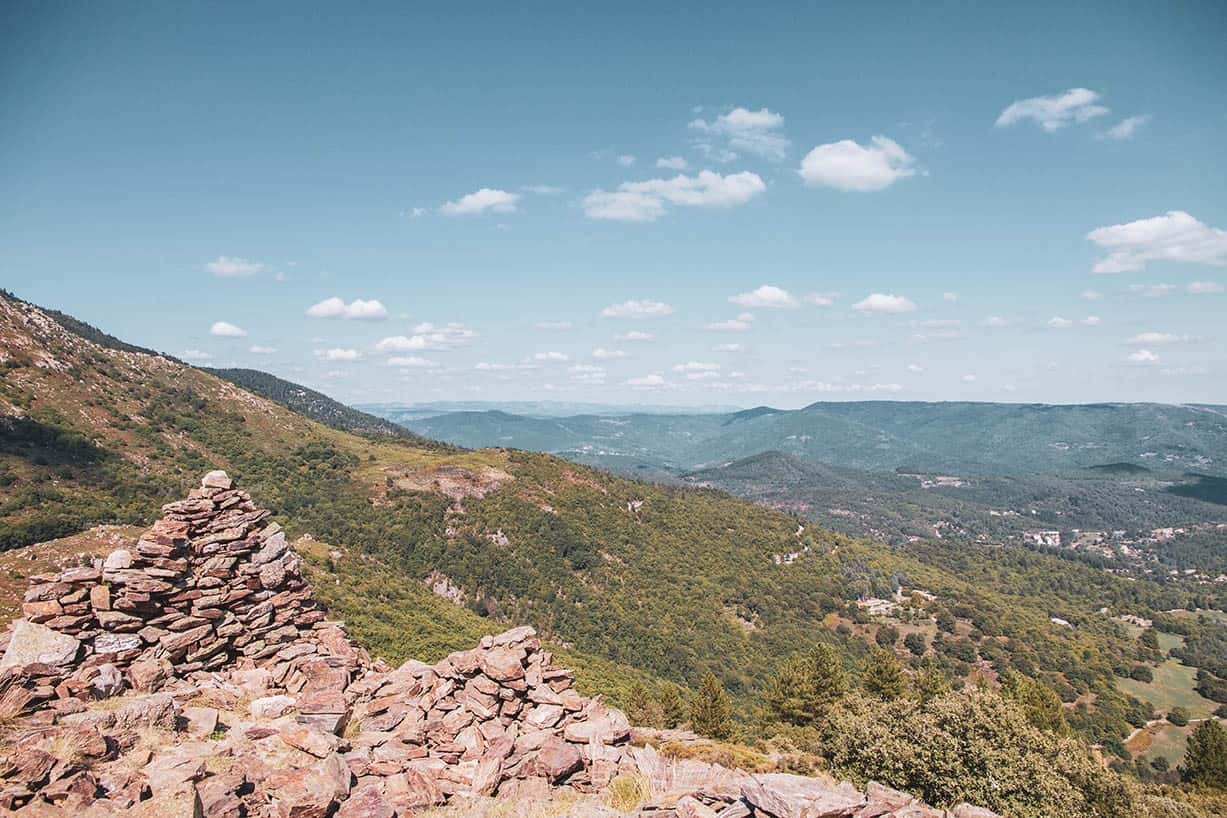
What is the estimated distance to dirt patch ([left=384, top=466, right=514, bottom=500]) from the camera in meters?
142

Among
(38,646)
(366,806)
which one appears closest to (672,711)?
(366,806)

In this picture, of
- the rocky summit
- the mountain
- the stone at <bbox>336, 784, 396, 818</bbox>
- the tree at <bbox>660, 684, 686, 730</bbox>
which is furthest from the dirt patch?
the stone at <bbox>336, 784, 396, 818</bbox>

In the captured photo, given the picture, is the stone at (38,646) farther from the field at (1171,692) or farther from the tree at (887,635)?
the field at (1171,692)

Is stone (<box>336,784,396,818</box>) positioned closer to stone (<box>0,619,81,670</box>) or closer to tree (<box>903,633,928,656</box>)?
stone (<box>0,619,81,670</box>)

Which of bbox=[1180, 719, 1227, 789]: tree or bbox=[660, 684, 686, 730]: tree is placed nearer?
bbox=[1180, 719, 1227, 789]: tree

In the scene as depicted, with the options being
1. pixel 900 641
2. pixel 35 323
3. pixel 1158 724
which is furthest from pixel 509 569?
pixel 1158 724

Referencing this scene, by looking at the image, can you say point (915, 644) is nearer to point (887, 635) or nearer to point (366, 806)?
point (887, 635)

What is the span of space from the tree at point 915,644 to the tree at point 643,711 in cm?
10684

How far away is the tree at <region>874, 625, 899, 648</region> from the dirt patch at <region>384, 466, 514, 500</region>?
102 m

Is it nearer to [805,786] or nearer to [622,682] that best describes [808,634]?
[622,682]

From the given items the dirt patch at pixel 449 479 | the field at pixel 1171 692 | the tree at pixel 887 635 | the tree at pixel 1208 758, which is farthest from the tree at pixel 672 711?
the field at pixel 1171 692

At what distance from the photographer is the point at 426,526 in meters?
126

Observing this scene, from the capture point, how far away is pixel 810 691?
5681 cm

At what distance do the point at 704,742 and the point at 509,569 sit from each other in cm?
10343
